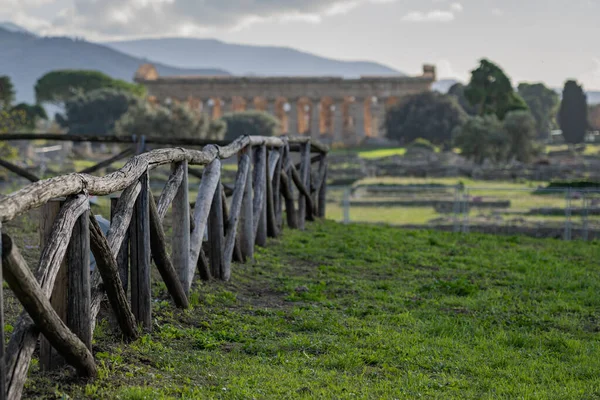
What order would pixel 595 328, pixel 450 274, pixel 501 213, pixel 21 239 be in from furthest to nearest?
pixel 501 213
pixel 450 274
pixel 21 239
pixel 595 328

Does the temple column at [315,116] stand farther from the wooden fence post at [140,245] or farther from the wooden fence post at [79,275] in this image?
the wooden fence post at [79,275]

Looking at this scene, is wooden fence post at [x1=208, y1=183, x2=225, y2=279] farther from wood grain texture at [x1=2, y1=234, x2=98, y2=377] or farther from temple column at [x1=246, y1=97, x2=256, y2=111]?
temple column at [x1=246, y1=97, x2=256, y2=111]

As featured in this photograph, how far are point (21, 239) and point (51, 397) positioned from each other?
540 cm

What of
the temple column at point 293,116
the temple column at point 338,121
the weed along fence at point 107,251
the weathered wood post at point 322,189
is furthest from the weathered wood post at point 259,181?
the temple column at point 338,121

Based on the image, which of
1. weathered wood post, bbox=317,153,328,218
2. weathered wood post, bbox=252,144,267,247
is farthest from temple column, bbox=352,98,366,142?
Answer: weathered wood post, bbox=252,144,267,247

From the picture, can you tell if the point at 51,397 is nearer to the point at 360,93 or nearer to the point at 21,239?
the point at 21,239

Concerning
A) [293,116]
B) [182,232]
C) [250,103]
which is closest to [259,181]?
[182,232]

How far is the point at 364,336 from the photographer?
7113mm

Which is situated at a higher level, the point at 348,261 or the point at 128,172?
the point at 128,172

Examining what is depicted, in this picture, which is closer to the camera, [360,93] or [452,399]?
[452,399]

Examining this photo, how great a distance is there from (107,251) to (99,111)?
9063cm

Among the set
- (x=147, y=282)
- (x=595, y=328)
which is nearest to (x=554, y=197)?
(x=595, y=328)

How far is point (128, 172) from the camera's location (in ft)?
19.3

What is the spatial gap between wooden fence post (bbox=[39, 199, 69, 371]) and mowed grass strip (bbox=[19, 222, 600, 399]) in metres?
0.11
